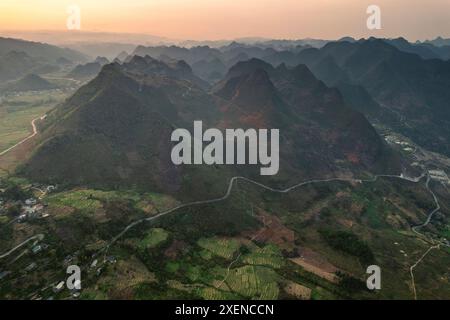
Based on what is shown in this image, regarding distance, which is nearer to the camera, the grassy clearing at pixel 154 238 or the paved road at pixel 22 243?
the paved road at pixel 22 243

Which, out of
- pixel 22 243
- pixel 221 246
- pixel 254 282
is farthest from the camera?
pixel 221 246

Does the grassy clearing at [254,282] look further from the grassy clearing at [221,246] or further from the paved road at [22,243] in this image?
the paved road at [22,243]

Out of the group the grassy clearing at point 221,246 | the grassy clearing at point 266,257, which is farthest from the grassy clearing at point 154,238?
the grassy clearing at point 266,257

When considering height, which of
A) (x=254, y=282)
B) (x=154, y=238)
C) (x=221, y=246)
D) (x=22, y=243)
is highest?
(x=22, y=243)

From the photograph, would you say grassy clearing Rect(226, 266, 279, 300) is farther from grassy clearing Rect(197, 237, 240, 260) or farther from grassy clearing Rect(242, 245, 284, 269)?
grassy clearing Rect(197, 237, 240, 260)

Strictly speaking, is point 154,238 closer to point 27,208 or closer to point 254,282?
point 254,282

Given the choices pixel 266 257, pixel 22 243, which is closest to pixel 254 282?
pixel 266 257

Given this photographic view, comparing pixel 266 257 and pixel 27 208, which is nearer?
pixel 266 257

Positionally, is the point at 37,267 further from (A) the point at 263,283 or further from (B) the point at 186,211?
(A) the point at 263,283
